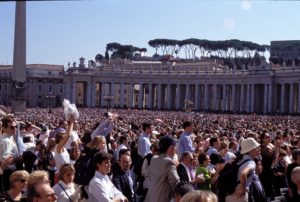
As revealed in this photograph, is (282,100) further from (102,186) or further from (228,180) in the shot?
(102,186)

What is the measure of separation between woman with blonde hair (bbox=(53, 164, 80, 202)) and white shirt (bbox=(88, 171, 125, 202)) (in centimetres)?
21

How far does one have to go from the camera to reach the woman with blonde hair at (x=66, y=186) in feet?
22.6

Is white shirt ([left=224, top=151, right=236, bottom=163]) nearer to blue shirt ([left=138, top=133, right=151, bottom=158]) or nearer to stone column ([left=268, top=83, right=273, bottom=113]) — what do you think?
blue shirt ([left=138, top=133, right=151, bottom=158])

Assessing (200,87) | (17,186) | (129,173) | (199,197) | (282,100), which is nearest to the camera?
(199,197)

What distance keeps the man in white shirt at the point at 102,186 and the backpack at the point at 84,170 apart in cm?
118

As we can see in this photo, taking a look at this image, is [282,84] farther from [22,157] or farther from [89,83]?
[22,157]

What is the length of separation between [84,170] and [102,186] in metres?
1.52

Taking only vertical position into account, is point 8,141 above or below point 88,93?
above

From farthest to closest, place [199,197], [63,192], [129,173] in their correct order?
[129,173] → [63,192] → [199,197]

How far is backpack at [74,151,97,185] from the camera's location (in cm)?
→ 826

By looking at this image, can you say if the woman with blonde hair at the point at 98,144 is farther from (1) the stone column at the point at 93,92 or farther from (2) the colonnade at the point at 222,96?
(1) the stone column at the point at 93,92

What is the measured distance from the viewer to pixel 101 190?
271 inches

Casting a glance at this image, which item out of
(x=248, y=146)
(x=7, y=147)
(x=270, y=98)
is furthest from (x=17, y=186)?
(x=270, y=98)

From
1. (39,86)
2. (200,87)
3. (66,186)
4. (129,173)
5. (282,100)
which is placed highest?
(200,87)
